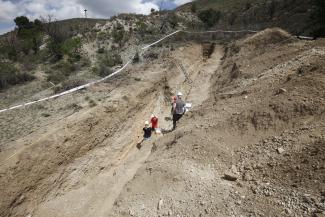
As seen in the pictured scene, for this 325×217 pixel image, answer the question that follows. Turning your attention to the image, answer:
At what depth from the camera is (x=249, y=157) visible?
8.27 m

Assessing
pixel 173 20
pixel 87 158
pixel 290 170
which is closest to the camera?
pixel 290 170

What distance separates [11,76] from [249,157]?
12031mm

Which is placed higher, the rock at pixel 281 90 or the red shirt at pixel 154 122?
the rock at pixel 281 90

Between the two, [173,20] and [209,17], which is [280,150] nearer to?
[173,20]

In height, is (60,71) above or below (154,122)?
above

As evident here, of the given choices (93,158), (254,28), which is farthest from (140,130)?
(254,28)

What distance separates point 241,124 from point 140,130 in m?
5.61

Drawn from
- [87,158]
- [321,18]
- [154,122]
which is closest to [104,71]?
[154,122]

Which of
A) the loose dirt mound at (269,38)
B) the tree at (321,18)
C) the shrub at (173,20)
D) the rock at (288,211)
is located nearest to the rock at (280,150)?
the rock at (288,211)

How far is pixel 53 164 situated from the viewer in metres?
10.2

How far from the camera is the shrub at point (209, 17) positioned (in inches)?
1239

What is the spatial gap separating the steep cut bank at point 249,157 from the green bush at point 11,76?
26.6 feet

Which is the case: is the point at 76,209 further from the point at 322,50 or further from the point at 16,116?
the point at 322,50

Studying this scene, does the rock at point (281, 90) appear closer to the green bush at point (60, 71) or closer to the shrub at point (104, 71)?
the shrub at point (104, 71)
